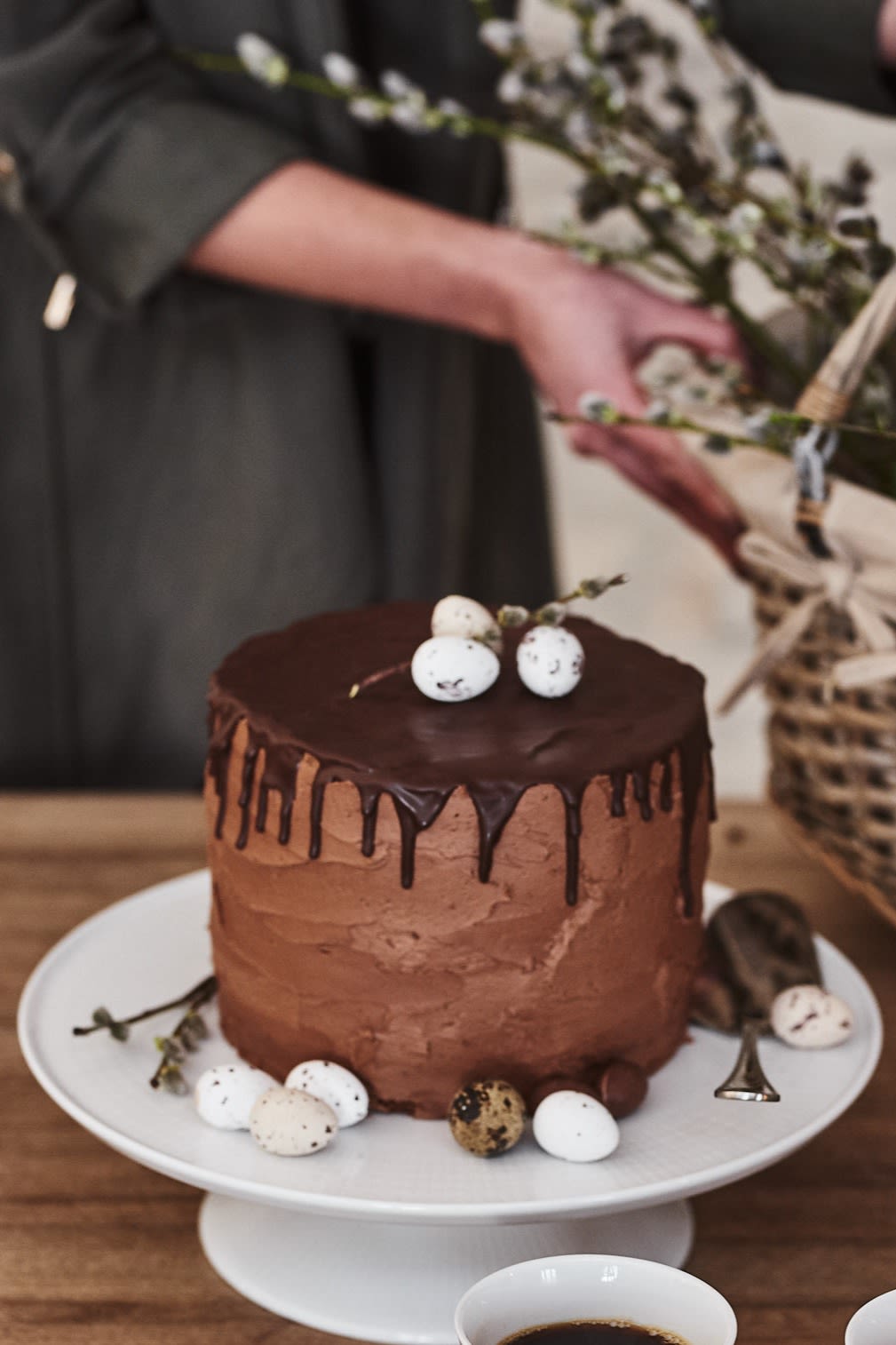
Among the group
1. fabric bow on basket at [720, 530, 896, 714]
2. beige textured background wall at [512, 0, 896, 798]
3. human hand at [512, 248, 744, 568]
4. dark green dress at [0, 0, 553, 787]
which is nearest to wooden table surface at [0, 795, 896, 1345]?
fabric bow on basket at [720, 530, 896, 714]

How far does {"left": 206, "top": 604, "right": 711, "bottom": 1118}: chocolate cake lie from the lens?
2.53 ft

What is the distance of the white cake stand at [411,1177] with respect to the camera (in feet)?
2.39

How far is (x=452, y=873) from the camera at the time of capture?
0.77 metres

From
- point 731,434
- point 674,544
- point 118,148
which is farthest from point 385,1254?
point 674,544

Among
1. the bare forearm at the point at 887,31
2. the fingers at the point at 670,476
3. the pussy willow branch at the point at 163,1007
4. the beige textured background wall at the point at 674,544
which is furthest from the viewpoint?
the beige textured background wall at the point at 674,544

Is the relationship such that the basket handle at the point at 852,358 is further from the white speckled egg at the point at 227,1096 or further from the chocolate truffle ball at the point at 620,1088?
the white speckled egg at the point at 227,1096

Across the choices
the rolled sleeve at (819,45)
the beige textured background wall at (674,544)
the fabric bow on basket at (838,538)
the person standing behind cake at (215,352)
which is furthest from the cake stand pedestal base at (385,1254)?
the beige textured background wall at (674,544)

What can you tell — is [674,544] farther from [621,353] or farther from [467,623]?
[467,623]

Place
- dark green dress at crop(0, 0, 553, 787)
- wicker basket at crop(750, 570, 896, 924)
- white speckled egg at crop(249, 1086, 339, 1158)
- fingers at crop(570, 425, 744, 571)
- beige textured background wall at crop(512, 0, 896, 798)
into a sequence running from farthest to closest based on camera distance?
beige textured background wall at crop(512, 0, 896, 798)
dark green dress at crop(0, 0, 553, 787)
fingers at crop(570, 425, 744, 571)
wicker basket at crop(750, 570, 896, 924)
white speckled egg at crop(249, 1086, 339, 1158)

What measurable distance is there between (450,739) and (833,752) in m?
0.33

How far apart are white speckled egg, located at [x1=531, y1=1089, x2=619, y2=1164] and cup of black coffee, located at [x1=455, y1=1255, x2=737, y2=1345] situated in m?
0.11

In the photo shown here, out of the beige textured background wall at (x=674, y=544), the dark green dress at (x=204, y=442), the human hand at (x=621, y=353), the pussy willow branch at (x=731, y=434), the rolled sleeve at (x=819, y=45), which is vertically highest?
the rolled sleeve at (x=819, y=45)

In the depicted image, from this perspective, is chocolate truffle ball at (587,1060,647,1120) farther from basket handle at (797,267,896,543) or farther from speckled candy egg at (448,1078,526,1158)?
basket handle at (797,267,896,543)

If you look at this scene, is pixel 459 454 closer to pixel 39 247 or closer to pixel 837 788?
pixel 39 247
